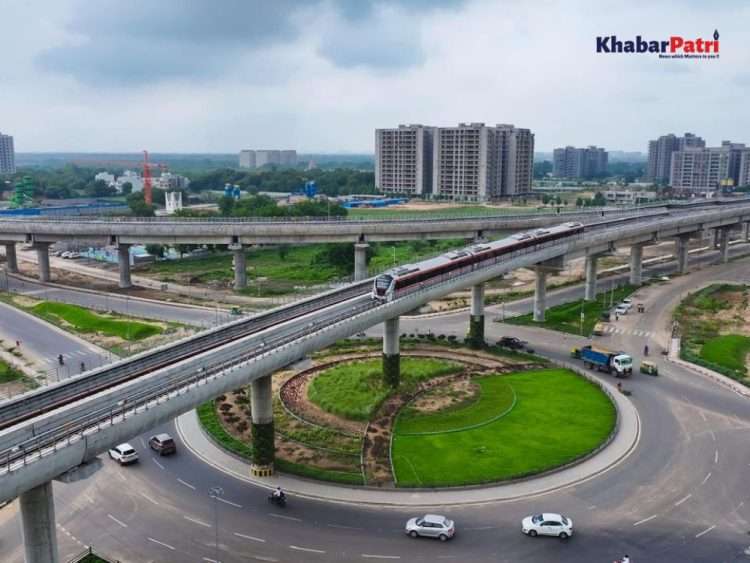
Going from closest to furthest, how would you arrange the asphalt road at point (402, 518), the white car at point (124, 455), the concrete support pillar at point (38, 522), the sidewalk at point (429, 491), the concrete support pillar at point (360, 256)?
the concrete support pillar at point (38, 522) < the asphalt road at point (402, 518) < the sidewalk at point (429, 491) < the white car at point (124, 455) < the concrete support pillar at point (360, 256)

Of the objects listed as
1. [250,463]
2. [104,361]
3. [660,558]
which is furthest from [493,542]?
[104,361]

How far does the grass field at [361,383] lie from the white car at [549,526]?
63.7ft

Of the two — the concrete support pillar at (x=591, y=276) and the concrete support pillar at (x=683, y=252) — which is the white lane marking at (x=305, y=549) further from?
the concrete support pillar at (x=683, y=252)

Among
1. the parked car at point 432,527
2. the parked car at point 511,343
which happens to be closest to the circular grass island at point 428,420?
the parked car at point 511,343

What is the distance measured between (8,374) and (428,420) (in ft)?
139

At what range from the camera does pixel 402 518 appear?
129ft

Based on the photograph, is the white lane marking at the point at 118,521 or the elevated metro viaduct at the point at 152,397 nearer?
the elevated metro viaduct at the point at 152,397

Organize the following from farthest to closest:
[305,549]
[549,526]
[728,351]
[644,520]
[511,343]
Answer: [511,343], [728,351], [644,520], [549,526], [305,549]

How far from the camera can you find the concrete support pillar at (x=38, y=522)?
94.6 feet

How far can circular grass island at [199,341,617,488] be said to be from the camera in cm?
4556

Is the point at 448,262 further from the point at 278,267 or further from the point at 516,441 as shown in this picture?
the point at 278,267

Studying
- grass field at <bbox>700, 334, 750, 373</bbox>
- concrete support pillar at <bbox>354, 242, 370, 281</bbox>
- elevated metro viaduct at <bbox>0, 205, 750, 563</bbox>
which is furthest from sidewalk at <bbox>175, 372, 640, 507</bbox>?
concrete support pillar at <bbox>354, 242, 370, 281</bbox>

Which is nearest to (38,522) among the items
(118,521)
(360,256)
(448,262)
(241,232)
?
(118,521)

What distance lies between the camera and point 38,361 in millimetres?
68875
